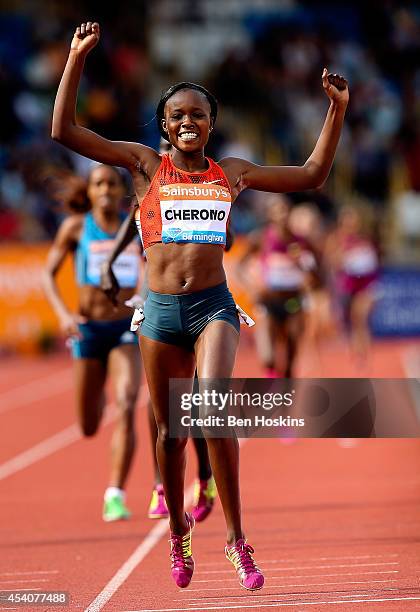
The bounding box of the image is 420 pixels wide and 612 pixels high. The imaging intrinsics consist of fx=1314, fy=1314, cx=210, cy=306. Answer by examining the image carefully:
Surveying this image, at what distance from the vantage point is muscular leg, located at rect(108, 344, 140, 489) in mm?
8516

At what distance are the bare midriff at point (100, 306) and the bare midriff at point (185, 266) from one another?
2.93 m

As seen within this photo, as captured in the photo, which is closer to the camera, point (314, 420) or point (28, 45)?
point (314, 420)

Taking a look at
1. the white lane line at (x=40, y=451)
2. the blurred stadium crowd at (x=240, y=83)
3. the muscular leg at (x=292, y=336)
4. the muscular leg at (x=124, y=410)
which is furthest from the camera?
the blurred stadium crowd at (x=240, y=83)

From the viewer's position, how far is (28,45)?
2528 cm

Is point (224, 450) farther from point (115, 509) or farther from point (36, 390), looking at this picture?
point (36, 390)

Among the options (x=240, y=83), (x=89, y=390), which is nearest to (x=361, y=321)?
(x=240, y=83)

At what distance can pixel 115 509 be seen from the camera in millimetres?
8422

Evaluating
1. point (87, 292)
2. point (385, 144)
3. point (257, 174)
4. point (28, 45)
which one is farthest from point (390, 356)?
point (257, 174)

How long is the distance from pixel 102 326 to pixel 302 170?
10.5 ft

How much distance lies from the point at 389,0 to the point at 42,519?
2160 centimetres

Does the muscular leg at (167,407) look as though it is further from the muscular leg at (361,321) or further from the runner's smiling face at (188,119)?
the muscular leg at (361,321)

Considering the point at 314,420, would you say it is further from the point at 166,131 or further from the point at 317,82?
the point at 317,82

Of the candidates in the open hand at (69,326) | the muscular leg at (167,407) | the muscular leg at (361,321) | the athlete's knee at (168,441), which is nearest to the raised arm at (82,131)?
the muscular leg at (167,407)

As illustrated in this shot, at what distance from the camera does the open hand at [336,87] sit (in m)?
5.72
